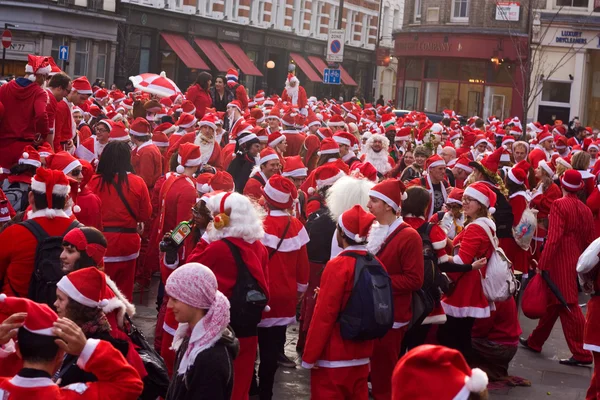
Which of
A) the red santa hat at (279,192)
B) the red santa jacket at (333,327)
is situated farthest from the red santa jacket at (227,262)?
the red santa hat at (279,192)

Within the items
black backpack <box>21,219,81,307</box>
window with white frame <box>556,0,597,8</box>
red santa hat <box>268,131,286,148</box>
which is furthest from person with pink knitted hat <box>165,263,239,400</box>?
window with white frame <box>556,0,597,8</box>

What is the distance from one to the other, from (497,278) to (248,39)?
4332cm

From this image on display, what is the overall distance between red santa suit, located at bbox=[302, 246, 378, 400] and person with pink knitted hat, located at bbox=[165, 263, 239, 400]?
137 cm

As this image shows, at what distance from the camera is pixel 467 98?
4894 cm

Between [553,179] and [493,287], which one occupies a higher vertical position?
[553,179]

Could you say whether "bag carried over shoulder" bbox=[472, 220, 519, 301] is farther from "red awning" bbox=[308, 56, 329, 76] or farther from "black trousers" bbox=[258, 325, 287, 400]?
"red awning" bbox=[308, 56, 329, 76]

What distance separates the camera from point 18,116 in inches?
387

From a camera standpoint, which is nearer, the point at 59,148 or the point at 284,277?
the point at 284,277

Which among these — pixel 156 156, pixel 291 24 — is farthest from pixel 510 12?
pixel 156 156

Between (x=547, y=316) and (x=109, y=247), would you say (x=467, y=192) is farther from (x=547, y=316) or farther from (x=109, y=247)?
(x=109, y=247)

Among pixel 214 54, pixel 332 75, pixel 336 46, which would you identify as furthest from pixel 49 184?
pixel 214 54

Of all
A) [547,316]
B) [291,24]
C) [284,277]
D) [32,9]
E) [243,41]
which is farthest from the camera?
[291,24]

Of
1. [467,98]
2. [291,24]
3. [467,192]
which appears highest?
[291,24]

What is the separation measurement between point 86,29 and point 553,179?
30.0 metres
